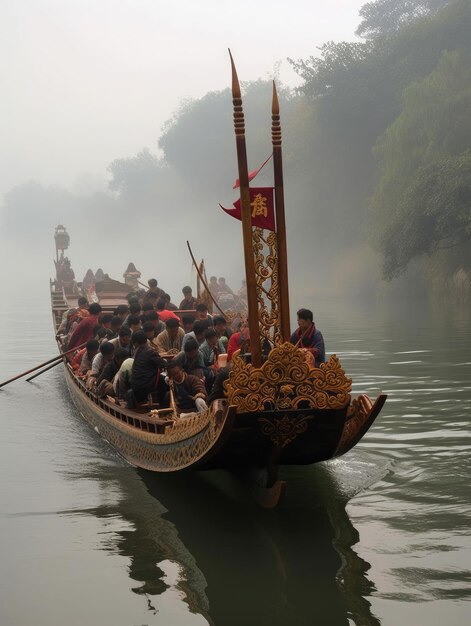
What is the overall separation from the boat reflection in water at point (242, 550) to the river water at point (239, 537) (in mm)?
14

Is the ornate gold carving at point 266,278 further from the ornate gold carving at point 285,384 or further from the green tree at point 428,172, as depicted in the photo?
the green tree at point 428,172

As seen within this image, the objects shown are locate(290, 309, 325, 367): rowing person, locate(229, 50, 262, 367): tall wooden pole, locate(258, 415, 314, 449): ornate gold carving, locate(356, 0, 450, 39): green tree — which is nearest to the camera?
locate(258, 415, 314, 449): ornate gold carving

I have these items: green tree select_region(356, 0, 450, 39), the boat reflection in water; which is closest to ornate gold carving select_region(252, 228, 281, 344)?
the boat reflection in water

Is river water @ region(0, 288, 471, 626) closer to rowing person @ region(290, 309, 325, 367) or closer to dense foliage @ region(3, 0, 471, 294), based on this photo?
rowing person @ region(290, 309, 325, 367)

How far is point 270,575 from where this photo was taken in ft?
20.2

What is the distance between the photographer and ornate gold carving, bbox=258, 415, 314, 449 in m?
6.81

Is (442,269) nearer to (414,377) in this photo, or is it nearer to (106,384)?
(414,377)

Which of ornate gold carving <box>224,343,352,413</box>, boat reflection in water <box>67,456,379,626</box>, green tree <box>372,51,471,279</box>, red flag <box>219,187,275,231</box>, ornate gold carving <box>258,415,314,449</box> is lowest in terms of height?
boat reflection in water <box>67,456,379,626</box>

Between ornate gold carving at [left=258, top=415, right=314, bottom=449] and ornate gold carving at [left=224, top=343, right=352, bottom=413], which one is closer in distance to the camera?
ornate gold carving at [left=224, top=343, right=352, bottom=413]

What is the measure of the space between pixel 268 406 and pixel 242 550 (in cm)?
111

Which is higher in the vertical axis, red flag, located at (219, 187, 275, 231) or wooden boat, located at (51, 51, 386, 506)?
red flag, located at (219, 187, 275, 231)

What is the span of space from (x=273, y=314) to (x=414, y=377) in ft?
26.9

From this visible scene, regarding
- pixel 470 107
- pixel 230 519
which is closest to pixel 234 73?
pixel 230 519

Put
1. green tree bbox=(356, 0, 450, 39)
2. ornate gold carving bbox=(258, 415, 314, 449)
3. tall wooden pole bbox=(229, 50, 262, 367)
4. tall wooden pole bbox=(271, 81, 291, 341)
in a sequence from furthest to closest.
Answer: green tree bbox=(356, 0, 450, 39)
tall wooden pole bbox=(271, 81, 291, 341)
tall wooden pole bbox=(229, 50, 262, 367)
ornate gold carving bbox=(258, 415, 314, 449)
